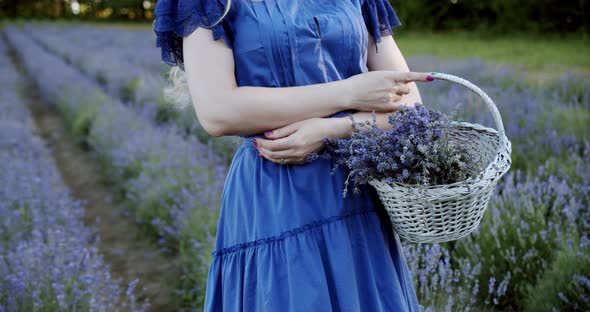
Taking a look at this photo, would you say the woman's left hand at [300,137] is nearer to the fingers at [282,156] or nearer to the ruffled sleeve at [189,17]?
the fingers at [282,156]

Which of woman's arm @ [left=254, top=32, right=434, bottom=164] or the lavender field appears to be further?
the lavender field

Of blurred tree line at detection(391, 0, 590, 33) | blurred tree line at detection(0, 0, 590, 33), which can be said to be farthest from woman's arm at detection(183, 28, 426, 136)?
blurred tree line at detection(391, 0, 590, 33)

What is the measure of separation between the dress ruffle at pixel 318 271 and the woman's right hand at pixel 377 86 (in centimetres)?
29

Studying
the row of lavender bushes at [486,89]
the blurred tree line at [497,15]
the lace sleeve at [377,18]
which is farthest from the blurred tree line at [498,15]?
the lace sleeve at [377,18]

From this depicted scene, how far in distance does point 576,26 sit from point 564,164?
14.6 meters

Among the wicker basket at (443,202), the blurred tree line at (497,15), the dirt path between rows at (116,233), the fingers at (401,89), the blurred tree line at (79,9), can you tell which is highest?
the fingers at (401,89)

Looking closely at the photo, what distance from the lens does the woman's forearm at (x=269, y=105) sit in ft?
4.38

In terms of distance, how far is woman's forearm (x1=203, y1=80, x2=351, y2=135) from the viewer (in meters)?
1.33

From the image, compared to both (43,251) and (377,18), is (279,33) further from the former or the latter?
(43,251)

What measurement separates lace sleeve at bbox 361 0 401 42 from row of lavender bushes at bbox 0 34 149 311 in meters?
1.72

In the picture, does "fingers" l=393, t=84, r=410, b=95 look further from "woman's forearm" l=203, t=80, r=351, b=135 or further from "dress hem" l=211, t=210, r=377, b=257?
"dress hem" l=211, t=210, r=377, b=257

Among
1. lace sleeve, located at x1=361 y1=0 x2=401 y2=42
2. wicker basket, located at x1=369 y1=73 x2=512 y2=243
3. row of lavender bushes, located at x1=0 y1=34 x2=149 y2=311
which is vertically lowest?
row of lavender bushes, located at x1=0 y1=34 x2=149 y2=311

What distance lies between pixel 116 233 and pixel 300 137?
367cm

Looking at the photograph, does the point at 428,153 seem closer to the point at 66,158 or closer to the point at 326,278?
the point at 326,278
